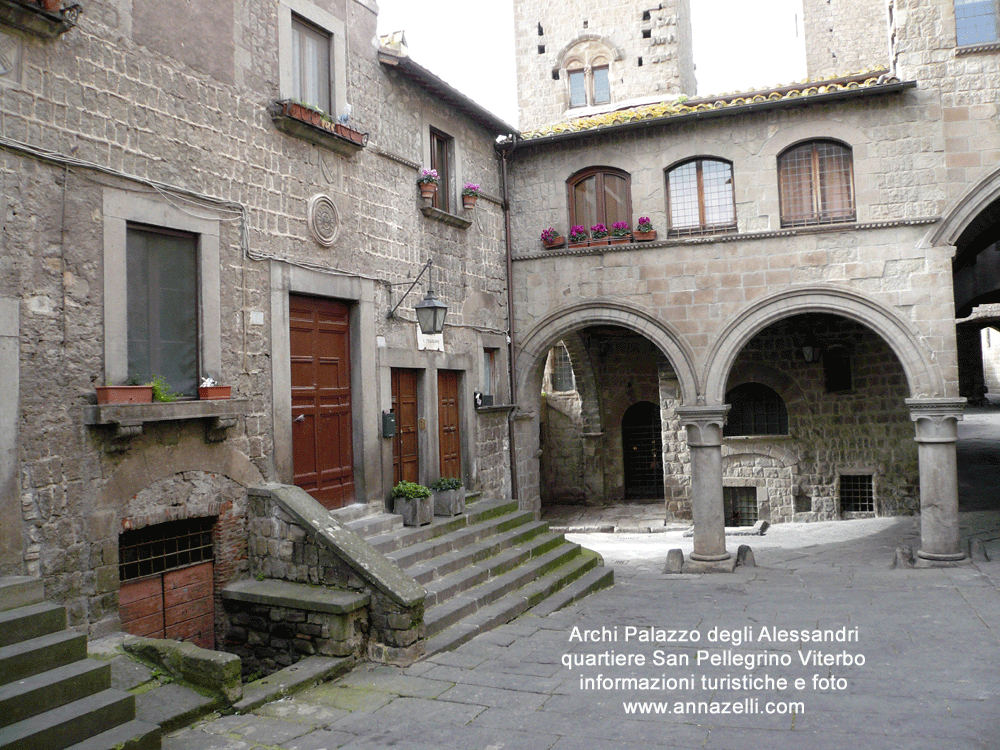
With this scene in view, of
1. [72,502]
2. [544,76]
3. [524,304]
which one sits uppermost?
[544,76]

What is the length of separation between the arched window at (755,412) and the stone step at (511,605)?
295 inches

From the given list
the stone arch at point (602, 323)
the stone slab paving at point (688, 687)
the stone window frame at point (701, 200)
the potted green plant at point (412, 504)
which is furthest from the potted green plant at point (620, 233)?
the stone slab paving at point (688, 687)

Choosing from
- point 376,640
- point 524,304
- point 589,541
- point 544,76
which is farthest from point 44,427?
point 544,76

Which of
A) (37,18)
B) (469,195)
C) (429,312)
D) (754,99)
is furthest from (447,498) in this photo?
(754,99)

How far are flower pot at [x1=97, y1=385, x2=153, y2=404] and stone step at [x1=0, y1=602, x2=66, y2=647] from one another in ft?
5.32

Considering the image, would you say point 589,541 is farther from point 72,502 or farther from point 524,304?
point 72,502

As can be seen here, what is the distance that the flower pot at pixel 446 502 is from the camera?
992 centimetres

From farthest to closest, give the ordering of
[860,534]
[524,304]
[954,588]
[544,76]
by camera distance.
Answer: [544,76] → [860,534] → [524,304] → [954,588]

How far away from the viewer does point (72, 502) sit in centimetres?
587

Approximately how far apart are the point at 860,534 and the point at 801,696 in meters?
9.79

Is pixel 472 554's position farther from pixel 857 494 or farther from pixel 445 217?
pixel 857 494

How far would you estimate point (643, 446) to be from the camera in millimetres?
20328

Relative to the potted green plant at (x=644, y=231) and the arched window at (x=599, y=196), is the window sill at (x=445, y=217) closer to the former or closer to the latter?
the arched window at (x=599, y=196)

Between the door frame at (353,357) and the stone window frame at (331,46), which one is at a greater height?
the stone window frame at (331,46)
